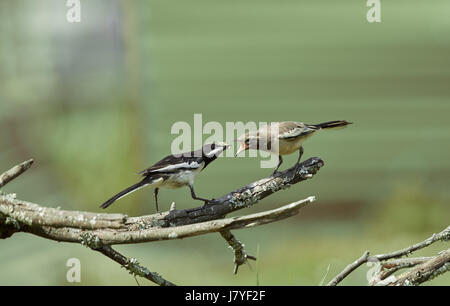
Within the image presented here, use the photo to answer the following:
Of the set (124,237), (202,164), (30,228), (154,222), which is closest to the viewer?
(124,237)

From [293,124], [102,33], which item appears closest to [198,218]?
[293,124]

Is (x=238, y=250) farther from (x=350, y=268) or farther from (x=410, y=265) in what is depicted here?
(x=410, y=265)

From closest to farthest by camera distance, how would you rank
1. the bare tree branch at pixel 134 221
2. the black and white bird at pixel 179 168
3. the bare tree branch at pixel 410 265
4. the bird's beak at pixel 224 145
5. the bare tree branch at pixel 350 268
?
1. the bare tree branch at pixel 134 221
2. the bare tree branch at pixel 410 265
3. the bare tree branch at pixel 350 268
4. the black and white bird at pixel 179 168
5. the bird's beak at pixel 224 145

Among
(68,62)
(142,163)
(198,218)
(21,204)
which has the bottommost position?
(142,163)

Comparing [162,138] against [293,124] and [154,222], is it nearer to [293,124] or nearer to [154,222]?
[293,124]

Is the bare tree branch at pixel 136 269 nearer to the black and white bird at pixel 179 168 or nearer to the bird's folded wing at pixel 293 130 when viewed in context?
the black and white bird at pixel 179 168

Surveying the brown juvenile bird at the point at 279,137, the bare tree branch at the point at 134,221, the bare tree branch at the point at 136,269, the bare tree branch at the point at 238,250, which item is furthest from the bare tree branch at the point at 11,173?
the brown juvenile bird at the point at 279,137
